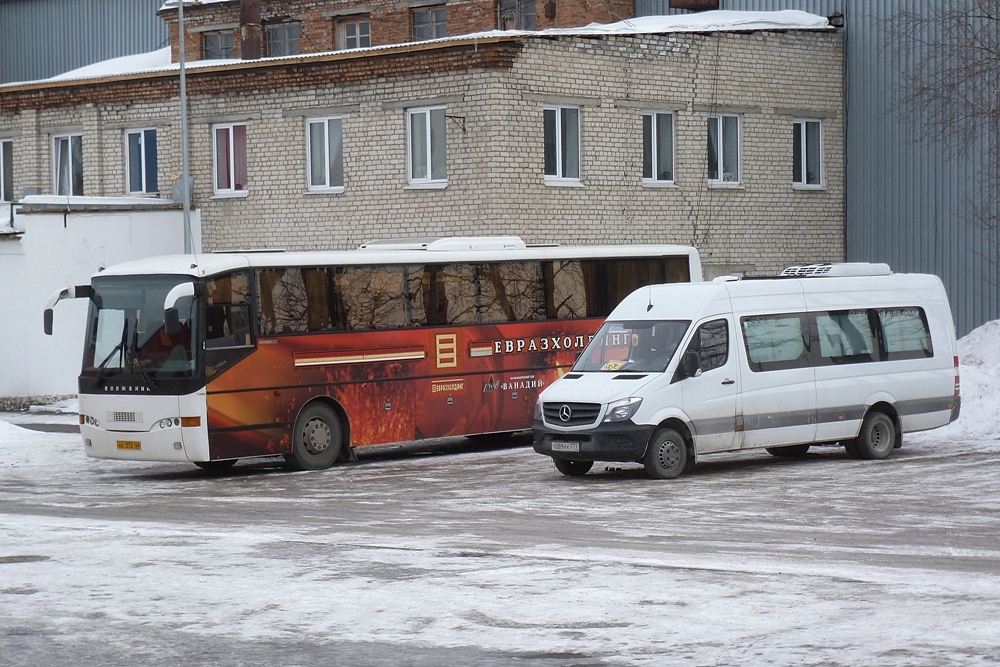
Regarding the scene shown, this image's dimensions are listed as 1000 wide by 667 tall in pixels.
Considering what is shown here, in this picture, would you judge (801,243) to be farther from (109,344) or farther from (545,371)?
(109,344)

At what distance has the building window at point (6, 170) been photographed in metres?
37.5

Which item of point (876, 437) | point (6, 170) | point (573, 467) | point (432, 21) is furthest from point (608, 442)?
Result: point (6, 170)

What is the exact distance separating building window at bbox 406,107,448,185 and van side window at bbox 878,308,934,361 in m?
11.0

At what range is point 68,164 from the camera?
36.7m

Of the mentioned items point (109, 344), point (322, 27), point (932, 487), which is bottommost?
point (932, 487)

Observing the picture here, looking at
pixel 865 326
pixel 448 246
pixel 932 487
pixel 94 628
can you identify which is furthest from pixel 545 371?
pixel 94 628

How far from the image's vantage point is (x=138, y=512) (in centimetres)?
1634

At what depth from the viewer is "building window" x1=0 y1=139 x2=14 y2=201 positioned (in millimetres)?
37531

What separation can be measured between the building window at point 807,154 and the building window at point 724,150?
1.72 metres

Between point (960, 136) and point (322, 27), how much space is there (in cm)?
1588

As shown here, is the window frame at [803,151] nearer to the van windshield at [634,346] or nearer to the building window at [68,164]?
the building window at [68,164]

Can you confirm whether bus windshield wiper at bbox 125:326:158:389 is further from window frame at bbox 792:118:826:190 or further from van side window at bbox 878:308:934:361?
window frame at bbox 792:118:826:190

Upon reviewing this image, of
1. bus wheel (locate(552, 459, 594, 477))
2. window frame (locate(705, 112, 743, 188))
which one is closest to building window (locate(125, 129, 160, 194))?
window frame (locate(705, 112, 743, 188))

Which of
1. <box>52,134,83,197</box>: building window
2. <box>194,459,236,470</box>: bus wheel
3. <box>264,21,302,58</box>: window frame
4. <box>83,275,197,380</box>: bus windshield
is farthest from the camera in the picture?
<box>264,21,302,58</box>: window frame
